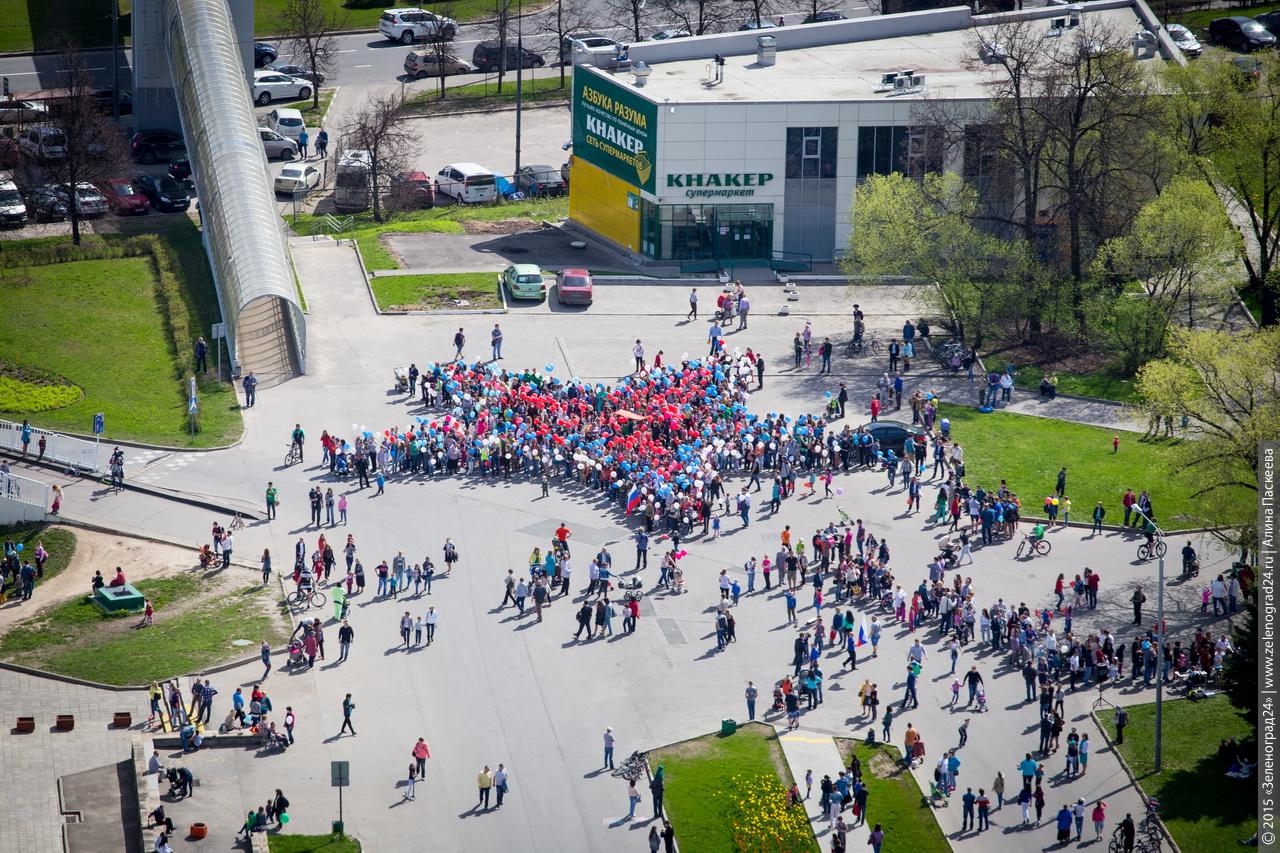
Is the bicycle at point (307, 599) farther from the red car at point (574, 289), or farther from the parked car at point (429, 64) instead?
the parked car at point (429, 64)

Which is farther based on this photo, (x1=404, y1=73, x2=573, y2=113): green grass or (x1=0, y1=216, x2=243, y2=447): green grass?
(x1=404, y1=73, x2=573, y2=113): green grass

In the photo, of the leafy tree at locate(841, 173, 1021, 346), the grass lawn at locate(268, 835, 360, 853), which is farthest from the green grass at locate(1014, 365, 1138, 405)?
the grass lawn at locate(268, 835, 360, 853)

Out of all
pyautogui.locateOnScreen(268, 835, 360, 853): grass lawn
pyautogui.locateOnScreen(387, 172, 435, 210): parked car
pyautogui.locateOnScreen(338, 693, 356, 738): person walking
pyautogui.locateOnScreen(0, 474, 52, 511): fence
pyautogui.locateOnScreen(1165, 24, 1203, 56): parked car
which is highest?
pyautogui.locateOnScreen(1165, 24, 1203, 56): parked car

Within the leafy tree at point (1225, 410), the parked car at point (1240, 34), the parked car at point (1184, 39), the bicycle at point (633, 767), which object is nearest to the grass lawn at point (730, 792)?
the bicycle at point (633, 767)

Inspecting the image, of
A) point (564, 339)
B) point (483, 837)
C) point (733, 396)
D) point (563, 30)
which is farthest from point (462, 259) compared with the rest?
point (483, 837)

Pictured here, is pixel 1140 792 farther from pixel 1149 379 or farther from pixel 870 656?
pixel 1149 379

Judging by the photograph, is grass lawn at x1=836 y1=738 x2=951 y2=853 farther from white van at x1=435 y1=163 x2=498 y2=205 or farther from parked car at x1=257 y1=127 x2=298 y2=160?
parked car at x1=257 y1=127 x2=298 y2=160
